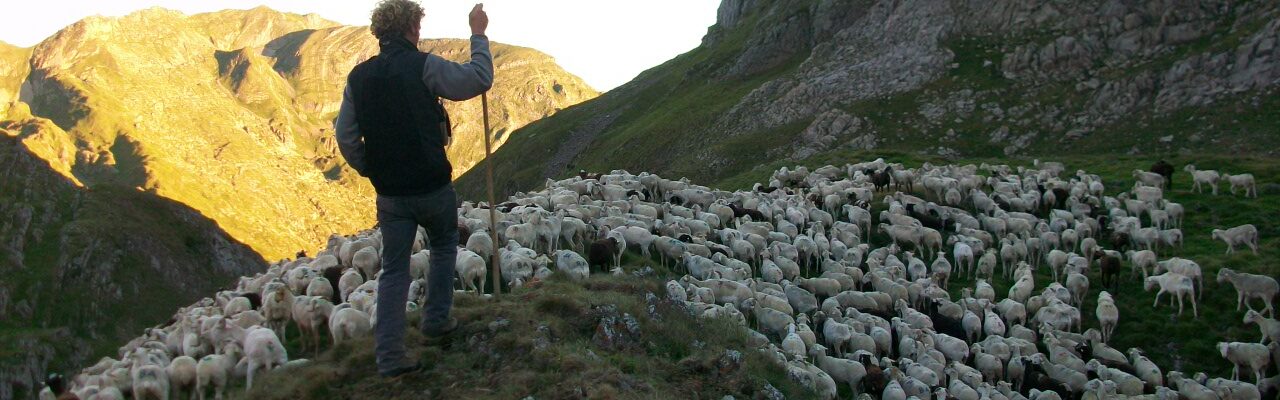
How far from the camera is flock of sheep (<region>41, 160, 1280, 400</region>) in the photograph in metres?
16.9

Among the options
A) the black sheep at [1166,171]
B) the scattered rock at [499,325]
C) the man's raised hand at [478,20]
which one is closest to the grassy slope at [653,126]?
the black sheep at [1166,171]

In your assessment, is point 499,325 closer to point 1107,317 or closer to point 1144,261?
point 1107,317

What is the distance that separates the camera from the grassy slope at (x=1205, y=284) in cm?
2306

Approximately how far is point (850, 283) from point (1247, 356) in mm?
8928

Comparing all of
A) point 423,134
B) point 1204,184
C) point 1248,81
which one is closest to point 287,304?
point 423,134

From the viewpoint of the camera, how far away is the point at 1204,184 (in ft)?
117

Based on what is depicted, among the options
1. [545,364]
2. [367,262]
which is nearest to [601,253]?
[367,262]

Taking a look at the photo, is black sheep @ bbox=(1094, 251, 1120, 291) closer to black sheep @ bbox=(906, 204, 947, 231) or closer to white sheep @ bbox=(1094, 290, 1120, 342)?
white sheep @ bbox=(1094, 290, 1120, 342)

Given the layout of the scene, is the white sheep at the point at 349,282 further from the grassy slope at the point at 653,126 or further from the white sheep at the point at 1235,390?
the grassy slope at the point at 653,126

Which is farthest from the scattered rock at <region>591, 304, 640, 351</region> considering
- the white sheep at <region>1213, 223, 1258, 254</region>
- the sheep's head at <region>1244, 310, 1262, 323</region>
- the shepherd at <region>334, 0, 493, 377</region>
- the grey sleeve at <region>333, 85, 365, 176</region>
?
the white sheep at <region>1213, 223, 1258, 254</region>

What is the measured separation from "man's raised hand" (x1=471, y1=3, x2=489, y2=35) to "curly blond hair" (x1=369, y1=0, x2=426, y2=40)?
0.84 meters

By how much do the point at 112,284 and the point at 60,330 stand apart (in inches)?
740

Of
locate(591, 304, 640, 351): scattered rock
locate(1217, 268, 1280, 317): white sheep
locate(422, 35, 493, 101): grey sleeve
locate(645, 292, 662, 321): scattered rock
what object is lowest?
locate(1217, 268, 1280, 317): white sheep

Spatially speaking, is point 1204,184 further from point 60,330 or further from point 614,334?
point 60,330
